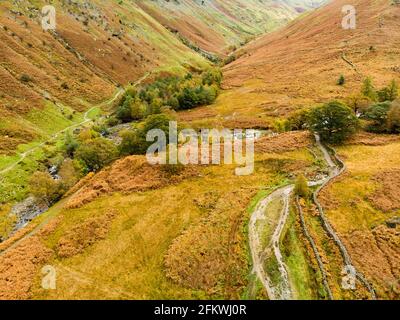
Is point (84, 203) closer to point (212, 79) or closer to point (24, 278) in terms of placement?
point (24, 278)

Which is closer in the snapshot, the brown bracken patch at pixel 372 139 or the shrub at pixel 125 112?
the brown bracken patch at pixel 372 139

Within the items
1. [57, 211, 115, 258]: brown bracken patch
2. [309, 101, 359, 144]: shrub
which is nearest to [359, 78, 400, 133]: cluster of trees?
[309, 101, 359, 144]: shrub

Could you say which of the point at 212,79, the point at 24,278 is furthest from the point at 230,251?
the point at 212,79

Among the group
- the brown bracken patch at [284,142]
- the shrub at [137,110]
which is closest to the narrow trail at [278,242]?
the brown bracken patch at [284,142]

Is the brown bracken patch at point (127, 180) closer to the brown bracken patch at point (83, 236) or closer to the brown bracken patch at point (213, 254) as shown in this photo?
the brown bracken patch at point (83, 236)

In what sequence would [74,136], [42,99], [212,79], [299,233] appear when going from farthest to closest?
1. [212,79]
2. [42,99]
3. [74,136]
4. [299,233]

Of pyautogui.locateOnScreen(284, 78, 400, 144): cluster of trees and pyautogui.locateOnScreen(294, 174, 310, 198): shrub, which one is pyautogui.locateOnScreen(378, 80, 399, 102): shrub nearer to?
pyautogui.locateOnScreen(284, 78, 400, 144): cluster of trees

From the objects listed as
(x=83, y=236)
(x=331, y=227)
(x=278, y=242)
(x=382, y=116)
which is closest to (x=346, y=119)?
(x=382, y=116)
